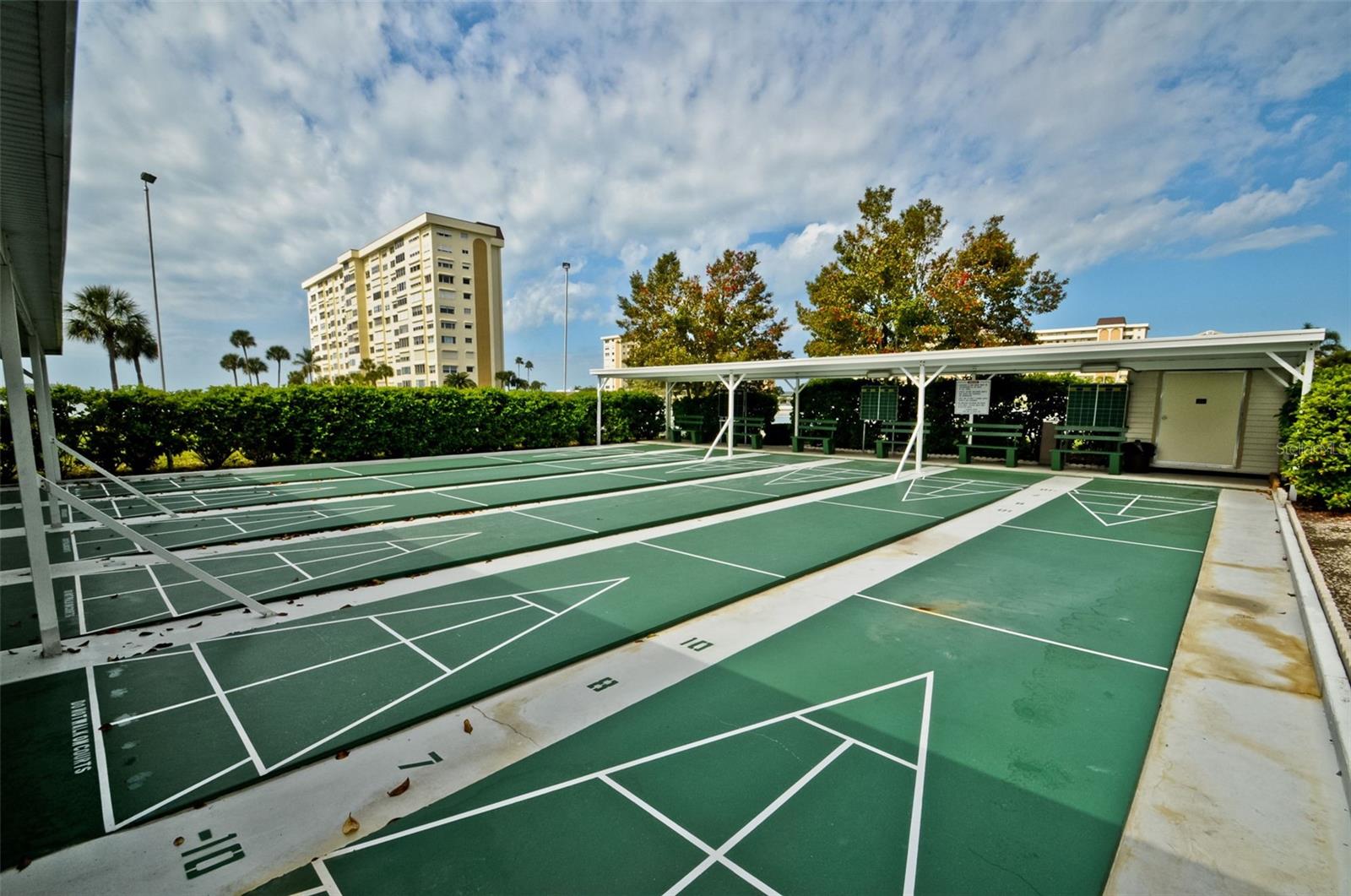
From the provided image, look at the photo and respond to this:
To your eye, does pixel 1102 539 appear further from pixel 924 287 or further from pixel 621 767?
pixel 924 287

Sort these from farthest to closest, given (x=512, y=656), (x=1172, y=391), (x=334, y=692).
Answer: (x=1172, y=391), (x=512, y=656), (x=334, y=692)

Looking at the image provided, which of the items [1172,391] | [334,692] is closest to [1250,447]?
[1172,391]

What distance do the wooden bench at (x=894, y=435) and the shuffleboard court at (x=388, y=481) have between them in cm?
535

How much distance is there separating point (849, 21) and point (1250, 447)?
12234 mm

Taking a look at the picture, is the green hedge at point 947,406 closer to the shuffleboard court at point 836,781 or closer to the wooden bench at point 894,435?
the wooden bench at point 894,435

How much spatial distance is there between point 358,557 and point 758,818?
5.04 m

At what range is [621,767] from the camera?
2.35 m

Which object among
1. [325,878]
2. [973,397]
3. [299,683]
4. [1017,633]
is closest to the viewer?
[325,878]

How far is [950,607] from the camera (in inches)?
168

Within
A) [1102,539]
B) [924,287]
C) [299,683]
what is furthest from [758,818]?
[924,287]

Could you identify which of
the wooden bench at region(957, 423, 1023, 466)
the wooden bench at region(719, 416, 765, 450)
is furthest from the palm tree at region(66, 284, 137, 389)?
the wooden bench at region(957, 423, 1023, 466)

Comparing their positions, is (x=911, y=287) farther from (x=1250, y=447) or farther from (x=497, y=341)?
(x=497, y=341)

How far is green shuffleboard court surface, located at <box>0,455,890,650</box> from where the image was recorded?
4145 millimetres

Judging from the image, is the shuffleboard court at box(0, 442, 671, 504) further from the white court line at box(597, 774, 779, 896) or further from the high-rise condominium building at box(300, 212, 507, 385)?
the high-rise condominium building at box(300, 212, 507, 385)
